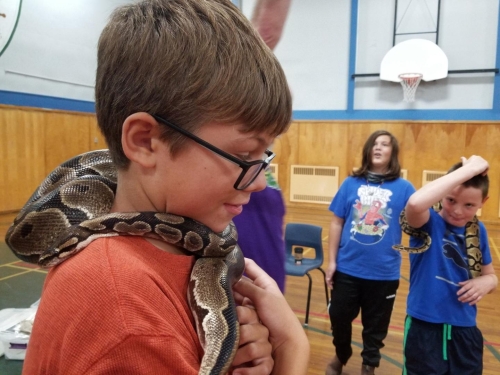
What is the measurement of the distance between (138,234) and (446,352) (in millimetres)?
2522

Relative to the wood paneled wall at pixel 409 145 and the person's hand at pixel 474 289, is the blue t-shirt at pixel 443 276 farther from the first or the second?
the wood paneled wall at pixel 409 145

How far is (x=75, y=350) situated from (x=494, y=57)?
1316 centimetres

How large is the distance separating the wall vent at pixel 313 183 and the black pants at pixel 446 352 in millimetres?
10072

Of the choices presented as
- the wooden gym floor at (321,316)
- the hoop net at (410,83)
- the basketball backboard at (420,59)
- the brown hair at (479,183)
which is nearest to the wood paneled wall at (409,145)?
the hoop net at (410,83)

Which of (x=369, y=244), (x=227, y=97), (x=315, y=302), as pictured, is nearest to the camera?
(x=227, y=97)

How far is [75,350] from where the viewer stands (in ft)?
2.72

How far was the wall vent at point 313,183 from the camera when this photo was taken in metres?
13.0

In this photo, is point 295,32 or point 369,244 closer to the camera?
point 369,244

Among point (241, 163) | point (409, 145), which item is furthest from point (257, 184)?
point (409, 145)

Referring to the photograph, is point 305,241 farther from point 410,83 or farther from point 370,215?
point 410,83

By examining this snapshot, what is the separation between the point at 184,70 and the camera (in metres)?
0.99

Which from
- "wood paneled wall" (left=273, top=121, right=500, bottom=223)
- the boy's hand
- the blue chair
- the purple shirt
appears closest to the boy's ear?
the purple shirt

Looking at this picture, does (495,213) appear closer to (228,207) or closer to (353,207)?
(353,207)

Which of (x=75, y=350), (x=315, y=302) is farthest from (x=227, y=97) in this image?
(x=315, y=302)
